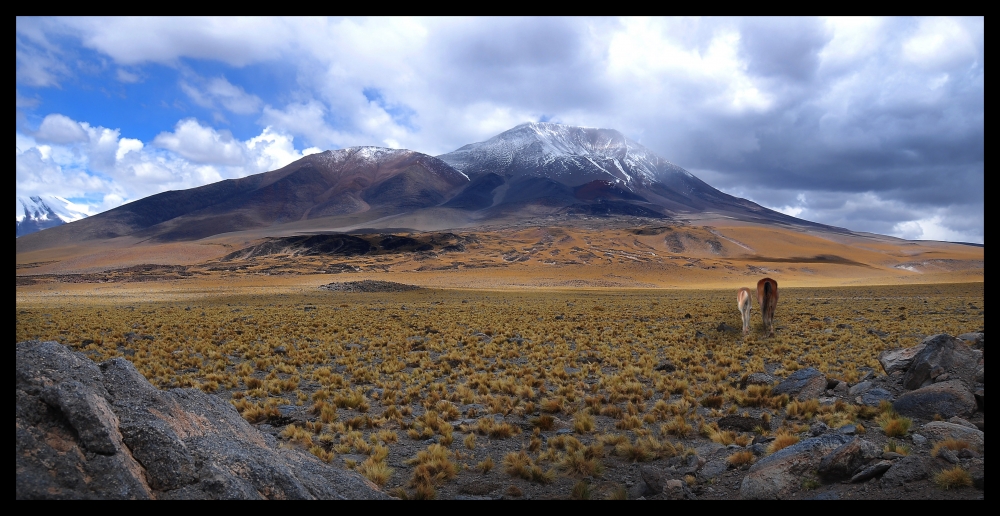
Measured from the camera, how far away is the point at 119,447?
361 cm

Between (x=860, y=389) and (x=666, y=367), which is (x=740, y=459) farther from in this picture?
(x=666, y=367)

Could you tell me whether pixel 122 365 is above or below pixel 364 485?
above

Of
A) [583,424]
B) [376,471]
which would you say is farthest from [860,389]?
[376,471]

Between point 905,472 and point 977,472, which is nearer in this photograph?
point 977,472

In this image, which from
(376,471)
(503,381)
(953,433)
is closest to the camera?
(953,433)

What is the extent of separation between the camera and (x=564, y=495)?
17.9 ft

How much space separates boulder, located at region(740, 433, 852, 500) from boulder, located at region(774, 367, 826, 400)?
3.75m

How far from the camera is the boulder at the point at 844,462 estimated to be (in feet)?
15.7

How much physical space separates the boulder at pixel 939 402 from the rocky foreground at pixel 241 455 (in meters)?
0.02

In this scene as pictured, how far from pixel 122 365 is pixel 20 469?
2.17m

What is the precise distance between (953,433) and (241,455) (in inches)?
307

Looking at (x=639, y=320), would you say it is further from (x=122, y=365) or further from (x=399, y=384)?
(x=122, y=365)

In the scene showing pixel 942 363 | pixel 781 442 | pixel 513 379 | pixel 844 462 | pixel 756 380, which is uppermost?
pixel 942 363
